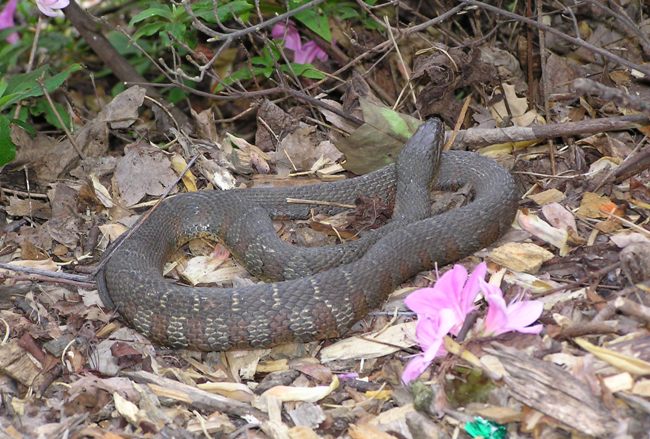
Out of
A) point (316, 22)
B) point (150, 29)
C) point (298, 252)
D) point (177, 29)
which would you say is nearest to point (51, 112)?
point (150, 29)

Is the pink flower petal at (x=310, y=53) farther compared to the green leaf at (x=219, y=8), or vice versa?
the pink flower petal at (x=310, y=53)

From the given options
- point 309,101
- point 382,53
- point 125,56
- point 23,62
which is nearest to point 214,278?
point 309,101

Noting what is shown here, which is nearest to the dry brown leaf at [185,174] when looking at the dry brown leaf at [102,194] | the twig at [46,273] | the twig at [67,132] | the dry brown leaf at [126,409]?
the dry brown leaf at [102,194]

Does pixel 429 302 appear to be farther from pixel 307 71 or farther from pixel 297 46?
pixel 297 46

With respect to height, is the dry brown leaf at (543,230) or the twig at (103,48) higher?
the twig at (103,48)

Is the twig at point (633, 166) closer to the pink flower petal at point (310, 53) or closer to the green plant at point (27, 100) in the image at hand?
the pink flower petal at point (310, 53)

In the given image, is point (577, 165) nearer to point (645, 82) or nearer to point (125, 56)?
point (645, 82)
